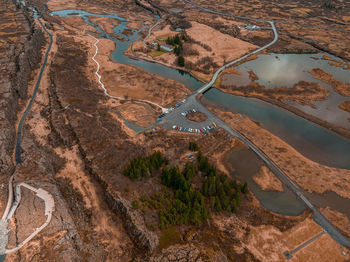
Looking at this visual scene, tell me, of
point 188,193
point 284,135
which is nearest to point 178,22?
point 284,135

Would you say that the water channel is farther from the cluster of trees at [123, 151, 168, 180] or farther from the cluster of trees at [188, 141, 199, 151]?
the cluster of trees at [123, 151, 168, 180]

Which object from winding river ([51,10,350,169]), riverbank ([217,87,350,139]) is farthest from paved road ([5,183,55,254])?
riverbank ([217,87,350,139])

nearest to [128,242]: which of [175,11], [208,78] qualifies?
[208,78]

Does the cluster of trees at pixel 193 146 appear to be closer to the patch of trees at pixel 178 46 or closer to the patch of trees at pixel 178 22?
the patch of trees at pixel 178 46

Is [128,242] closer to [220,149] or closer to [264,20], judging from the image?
[220,149]

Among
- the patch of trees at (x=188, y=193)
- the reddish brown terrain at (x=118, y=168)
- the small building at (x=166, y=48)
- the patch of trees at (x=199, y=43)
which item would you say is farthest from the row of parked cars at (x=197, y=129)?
the patch of trees at (x=199, y=43)

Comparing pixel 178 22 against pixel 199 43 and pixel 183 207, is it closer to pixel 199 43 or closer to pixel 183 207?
pixel 199 43
